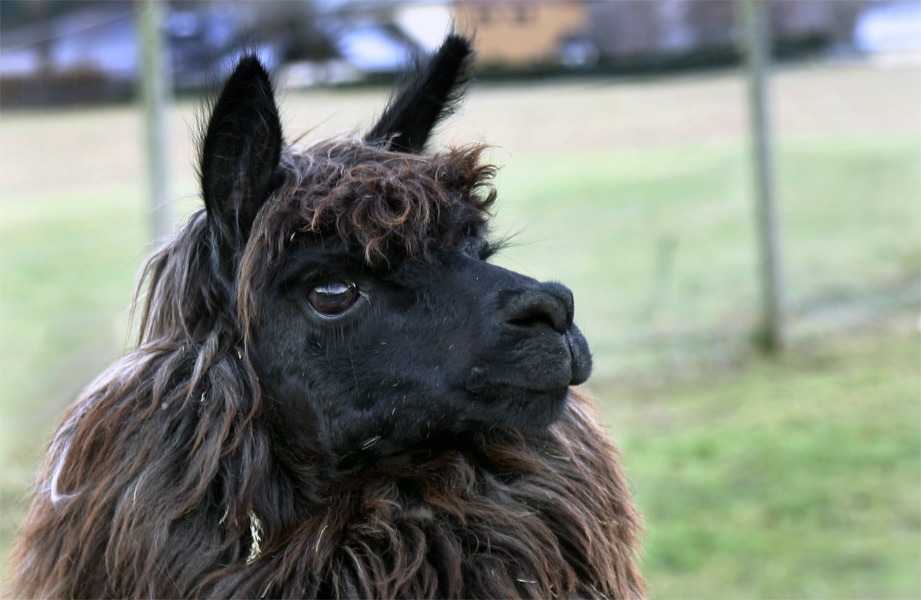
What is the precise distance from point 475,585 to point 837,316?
6390 mm

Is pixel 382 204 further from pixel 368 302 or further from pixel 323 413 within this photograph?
pixel 323 413

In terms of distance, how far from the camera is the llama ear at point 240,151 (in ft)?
6.40

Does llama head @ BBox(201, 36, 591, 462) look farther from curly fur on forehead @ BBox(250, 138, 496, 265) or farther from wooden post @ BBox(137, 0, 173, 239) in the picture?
wooden post @ BBox(137, 0, 173, 239)

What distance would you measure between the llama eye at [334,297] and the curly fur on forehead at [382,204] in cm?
9

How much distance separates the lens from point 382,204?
6.44ft

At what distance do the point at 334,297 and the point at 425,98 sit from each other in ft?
2.40

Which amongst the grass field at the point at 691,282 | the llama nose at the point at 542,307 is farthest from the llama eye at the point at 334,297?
the grass field at the point at 691,282

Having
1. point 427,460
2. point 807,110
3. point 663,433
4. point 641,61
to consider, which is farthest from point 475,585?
point 807,110

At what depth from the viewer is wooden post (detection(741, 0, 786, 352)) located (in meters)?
6.91

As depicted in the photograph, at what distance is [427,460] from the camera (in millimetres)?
2102

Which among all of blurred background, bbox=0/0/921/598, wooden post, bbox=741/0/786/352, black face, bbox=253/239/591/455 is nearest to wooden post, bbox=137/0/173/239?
blurred background, bbox=0/0/921/598

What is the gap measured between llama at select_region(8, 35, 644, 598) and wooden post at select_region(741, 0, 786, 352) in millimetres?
5330

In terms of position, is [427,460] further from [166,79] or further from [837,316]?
[837,316]

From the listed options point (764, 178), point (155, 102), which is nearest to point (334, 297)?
point (155, 102)
